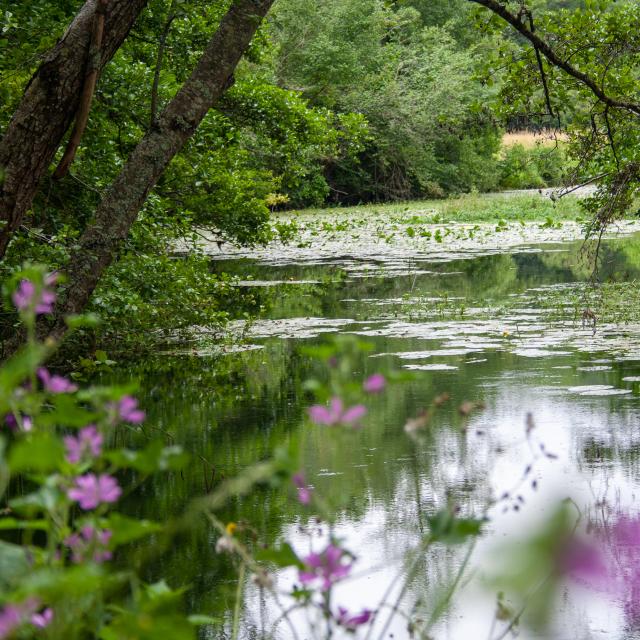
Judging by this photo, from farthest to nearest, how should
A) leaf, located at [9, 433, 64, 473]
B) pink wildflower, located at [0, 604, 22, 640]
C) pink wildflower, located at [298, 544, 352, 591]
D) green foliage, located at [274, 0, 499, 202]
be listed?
green foliage, located at [274, 0, 499, 202] < pink wildflower, located at [298, 544, 352, 591] < leaf, located at [9, 433, 64, 473] < pink wildflower, located at [0, 604, 22, 640]

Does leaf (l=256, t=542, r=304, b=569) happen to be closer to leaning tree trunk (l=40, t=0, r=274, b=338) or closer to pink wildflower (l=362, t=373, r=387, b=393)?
pink wildflower (l=362, t=373, r=387, b=393)

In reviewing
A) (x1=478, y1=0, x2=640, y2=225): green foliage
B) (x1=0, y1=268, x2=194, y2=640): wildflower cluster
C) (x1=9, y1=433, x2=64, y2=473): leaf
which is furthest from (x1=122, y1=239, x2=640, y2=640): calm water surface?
(x1=478, y1=0, x2=640, y2=225): green foliage

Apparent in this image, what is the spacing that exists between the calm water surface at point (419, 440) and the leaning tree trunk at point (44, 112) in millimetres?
966

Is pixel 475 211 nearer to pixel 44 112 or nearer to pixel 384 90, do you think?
pixel 384 90

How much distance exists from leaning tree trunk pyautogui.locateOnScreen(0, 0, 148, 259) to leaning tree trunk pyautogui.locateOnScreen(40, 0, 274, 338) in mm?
366

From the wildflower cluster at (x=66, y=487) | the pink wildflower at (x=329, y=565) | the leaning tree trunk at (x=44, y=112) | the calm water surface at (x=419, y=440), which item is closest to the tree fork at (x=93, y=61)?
the leaning tree trunk at (x=44, y=112)

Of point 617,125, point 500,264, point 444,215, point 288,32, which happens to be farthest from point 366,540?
point 288,32

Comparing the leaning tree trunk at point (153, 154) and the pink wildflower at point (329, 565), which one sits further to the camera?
the leaning tree trunk at point (153, 154)

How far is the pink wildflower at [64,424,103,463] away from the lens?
115cm

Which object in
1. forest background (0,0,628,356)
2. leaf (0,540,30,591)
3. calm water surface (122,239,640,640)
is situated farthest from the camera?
forest background (0,0,628,356)

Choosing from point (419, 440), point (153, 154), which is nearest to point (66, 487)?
point (419, 440)

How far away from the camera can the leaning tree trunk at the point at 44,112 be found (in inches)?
142

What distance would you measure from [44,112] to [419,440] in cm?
255

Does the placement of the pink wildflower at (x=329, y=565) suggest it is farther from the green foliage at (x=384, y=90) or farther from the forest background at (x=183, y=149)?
the green foliage at (x=384, y=90)
